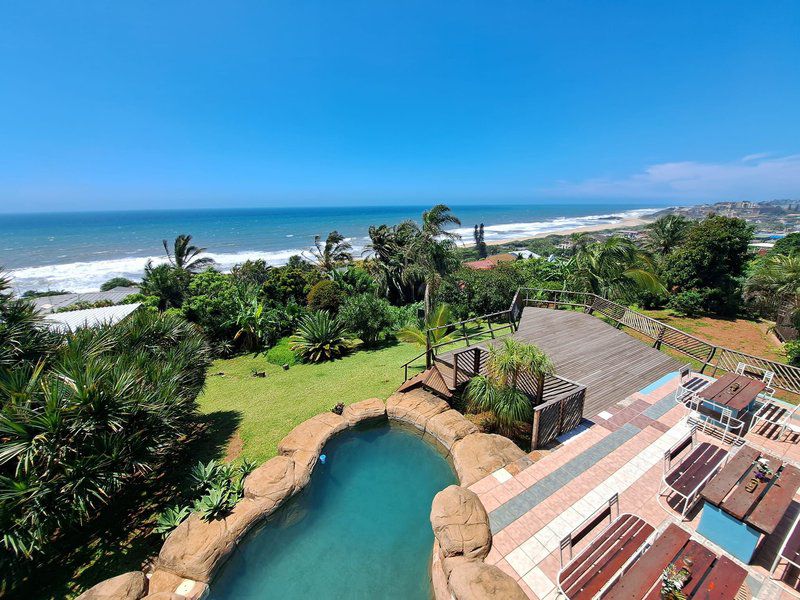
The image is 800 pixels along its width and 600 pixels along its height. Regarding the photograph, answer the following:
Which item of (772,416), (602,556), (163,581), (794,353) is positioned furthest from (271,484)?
(794,353)

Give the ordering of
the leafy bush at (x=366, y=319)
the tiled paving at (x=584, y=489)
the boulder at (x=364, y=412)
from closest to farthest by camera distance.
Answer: the tiled paving at (x=584, y=489) < the boulder at (x=364, y=412) < the leafy bush at (x=366, y=319)

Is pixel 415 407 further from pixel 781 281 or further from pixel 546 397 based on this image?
pixel 781 281

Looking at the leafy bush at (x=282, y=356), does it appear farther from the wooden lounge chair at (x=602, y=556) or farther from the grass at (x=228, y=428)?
the wooden lounge chair at (x=602, y=556)

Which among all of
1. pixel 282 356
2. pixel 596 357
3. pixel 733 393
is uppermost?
pixel 733 393

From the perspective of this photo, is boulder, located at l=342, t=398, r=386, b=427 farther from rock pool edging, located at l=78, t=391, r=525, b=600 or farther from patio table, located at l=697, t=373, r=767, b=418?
patio table, located at l=697, t=373, r=767, b=418

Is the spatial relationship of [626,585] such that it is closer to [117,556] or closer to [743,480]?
[743,480]

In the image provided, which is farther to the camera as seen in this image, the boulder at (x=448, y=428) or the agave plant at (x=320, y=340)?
the agave plant at (x=320, y=340)

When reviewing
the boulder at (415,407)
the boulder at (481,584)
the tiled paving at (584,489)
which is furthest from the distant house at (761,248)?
the boulder at (481,584)
